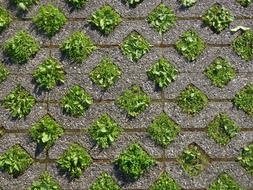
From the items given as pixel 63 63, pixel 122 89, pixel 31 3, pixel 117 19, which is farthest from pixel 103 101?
pixel 31 3

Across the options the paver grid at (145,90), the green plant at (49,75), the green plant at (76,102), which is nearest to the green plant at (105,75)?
the paver grid at (145,90)

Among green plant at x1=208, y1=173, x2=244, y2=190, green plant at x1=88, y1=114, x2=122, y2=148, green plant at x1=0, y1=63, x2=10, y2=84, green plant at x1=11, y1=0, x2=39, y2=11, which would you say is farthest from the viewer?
green plant at x1=11, y1=0, x2=39, y2=11

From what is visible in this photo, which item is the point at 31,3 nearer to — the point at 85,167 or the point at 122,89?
the point at 122,89

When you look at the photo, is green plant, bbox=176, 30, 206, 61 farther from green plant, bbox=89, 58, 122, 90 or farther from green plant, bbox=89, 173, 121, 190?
green plant, bbox=89, 173, 121, 190

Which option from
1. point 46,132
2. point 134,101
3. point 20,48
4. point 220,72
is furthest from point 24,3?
point 220,72

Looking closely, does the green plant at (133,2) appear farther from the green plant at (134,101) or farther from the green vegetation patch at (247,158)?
the green vegetation patch at (247,158)

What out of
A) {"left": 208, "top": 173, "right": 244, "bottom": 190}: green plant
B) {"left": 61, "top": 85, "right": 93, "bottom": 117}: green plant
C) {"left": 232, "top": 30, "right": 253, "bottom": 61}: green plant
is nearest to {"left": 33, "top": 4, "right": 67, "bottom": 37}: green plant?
{"left": 61, "top": 85, "right": 93, "bottom": 117}: green plant

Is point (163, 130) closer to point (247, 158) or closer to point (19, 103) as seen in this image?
point (247, 158)
